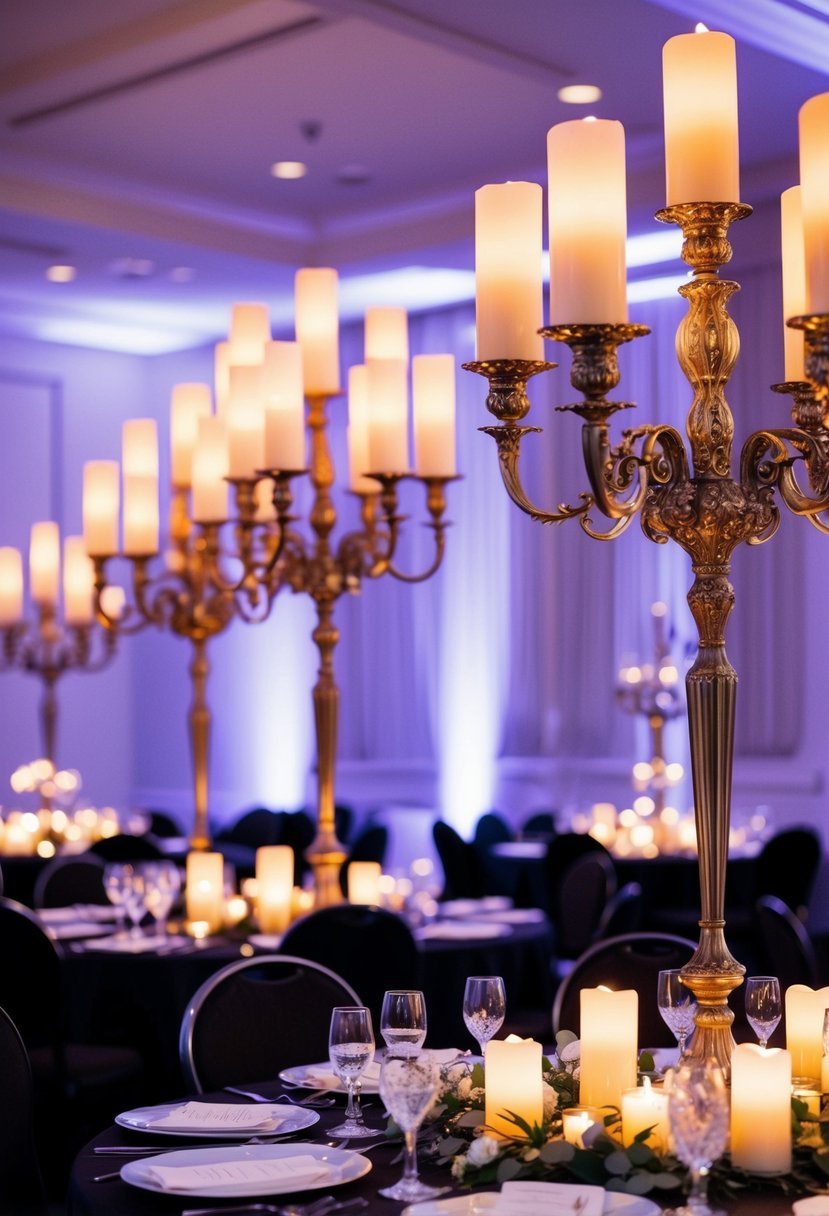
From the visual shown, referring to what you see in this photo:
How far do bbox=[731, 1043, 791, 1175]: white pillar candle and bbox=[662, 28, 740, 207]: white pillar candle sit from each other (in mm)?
1131

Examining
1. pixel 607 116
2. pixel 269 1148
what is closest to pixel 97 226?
pixel 607 116

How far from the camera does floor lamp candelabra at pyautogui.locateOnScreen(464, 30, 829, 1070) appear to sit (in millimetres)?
2271

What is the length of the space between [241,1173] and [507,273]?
50.3 inches

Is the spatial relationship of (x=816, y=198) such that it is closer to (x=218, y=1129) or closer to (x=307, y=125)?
(x=218, y=1129)

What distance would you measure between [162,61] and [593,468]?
5.37 metres

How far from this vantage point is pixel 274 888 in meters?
5.29

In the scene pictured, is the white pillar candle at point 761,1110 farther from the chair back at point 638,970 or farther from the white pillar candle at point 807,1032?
the chair back at point 638,970

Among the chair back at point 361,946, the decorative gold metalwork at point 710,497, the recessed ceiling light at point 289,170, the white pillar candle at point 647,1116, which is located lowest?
the chair back at point 361,946

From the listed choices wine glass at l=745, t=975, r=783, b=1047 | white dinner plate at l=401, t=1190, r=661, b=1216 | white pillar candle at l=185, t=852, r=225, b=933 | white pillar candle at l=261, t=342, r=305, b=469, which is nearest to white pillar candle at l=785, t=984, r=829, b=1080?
wine glass at l=745, t=975, r=783, b=1047

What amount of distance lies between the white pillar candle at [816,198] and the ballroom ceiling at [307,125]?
404 cm

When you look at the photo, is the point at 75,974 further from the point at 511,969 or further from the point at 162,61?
the point at 162,61

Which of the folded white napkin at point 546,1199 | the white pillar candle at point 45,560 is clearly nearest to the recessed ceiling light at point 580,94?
the white pillar candle at point 45,560

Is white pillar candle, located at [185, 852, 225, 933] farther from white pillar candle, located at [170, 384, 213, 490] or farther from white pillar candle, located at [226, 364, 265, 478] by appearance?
white pillar candle, located at [170, 384, 213, 490]

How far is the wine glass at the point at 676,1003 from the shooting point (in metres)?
2.65
